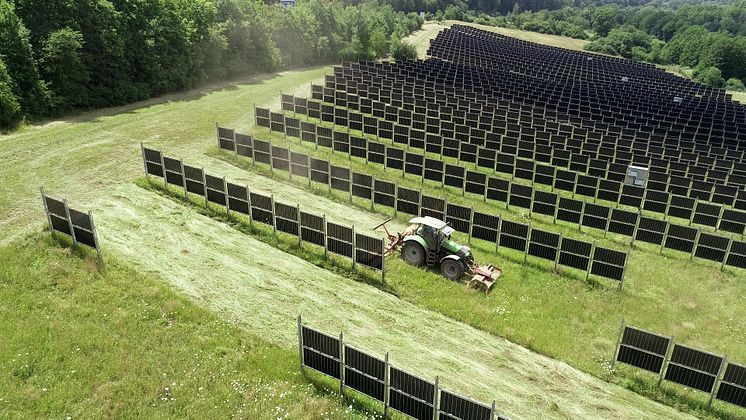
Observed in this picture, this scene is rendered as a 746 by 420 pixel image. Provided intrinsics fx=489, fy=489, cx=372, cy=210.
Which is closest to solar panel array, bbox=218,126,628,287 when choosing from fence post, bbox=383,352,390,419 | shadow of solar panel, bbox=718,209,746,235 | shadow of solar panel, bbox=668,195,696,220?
shadow of solar panel, bbox=668,195,696,220

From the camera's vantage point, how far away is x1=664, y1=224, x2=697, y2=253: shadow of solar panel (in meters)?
19.1

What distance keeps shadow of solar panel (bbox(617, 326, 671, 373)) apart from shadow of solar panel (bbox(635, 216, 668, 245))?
8.87 metres

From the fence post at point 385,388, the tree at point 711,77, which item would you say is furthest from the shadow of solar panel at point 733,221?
the tree at point 711,77

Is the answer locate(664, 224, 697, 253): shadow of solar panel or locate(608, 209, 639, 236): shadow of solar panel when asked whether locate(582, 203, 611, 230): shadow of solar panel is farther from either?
locate(664, 224, 697, 253): shadow of solar panel

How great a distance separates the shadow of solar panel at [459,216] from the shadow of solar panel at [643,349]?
298 inches

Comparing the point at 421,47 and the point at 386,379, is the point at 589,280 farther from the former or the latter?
the point at 421,47

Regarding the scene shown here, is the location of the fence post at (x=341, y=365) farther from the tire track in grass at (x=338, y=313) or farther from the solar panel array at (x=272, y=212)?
the solar panel array at (x=272, y=212)

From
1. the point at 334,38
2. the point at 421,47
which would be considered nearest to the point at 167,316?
the point at 334,38

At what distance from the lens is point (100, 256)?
1558cm

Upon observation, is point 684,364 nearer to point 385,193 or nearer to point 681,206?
point 385,193

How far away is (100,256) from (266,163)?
414 inches

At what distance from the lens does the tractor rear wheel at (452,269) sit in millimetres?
16188

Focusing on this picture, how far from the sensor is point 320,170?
74.8 feet

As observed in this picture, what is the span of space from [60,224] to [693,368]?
62.3ft
